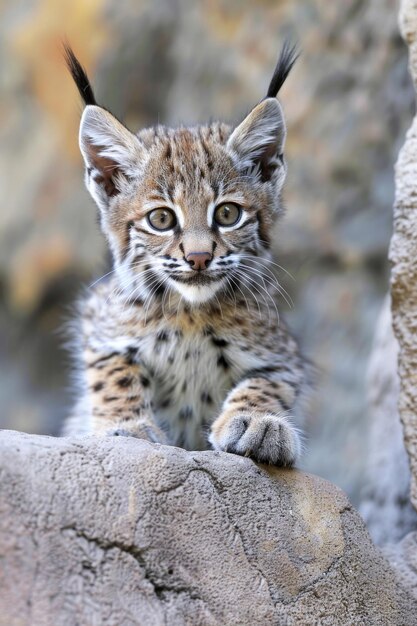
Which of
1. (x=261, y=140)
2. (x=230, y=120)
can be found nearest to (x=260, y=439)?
(x=261, y=140)

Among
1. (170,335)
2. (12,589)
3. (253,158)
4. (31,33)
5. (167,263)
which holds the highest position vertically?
(31,33)

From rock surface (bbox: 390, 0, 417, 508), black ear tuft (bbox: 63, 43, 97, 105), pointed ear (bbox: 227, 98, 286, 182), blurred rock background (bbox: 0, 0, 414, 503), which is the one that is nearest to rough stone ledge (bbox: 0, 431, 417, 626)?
rock surface (bbox: 390, 0, 417, 508)

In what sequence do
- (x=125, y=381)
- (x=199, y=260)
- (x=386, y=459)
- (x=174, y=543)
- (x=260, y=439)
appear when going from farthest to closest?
(x=386, y=459)
(x=125, y=381)
(x=199, y=260)
(x=260, y=439)
(x=174, y=543)

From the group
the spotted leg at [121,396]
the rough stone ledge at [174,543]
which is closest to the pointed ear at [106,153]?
the spotted leg at [121,396]

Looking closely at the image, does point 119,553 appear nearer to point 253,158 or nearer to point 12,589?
point 12,589

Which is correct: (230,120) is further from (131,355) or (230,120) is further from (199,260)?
(199,260)

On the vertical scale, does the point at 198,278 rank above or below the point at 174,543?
above

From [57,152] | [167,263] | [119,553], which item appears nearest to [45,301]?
[57,152]
